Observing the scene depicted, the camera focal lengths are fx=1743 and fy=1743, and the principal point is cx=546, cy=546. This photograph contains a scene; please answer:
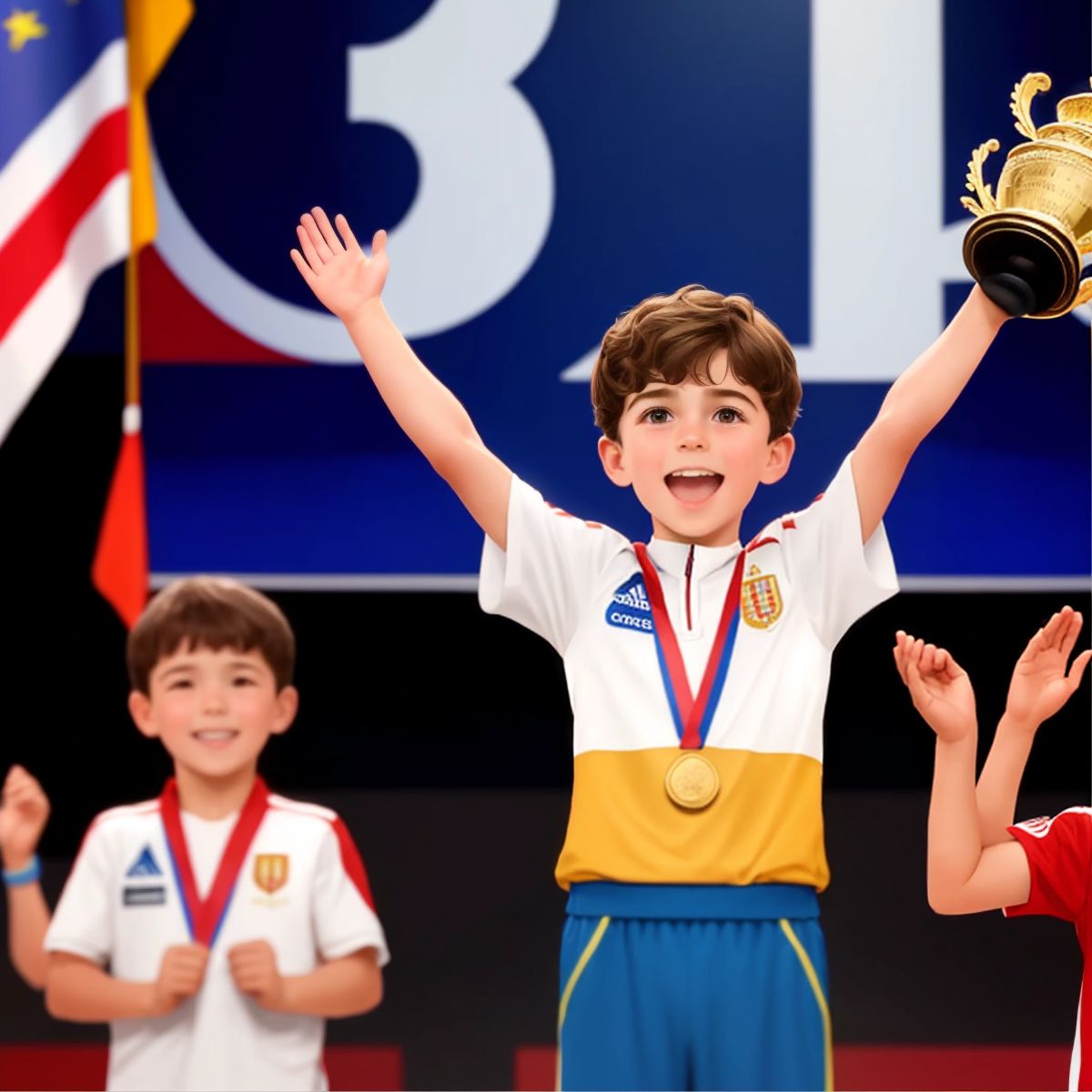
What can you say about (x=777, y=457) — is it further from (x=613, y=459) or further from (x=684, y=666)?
(x=684, y=666)

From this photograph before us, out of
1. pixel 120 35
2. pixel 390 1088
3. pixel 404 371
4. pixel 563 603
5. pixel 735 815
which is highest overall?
pixel 120 35

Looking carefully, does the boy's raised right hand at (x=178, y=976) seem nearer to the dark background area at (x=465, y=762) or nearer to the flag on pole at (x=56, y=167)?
the dark background area at (x=465, y=762)

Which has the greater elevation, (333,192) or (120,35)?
(120,35)

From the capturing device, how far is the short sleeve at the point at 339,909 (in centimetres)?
256

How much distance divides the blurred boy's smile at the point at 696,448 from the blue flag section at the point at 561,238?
3.77 ft

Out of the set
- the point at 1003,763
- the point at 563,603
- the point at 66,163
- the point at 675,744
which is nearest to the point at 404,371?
the point at 563,603

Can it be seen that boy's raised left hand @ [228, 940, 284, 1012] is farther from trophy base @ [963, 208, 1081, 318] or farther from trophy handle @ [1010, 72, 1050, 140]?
trophy handle @ [1010, 72, 1050, 140]

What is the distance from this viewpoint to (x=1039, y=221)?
7.59 feet

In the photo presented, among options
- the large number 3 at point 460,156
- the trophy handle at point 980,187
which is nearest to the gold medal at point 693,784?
the trophy handle at point 980,187

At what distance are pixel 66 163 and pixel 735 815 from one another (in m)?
2.25

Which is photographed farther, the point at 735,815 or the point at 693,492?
the point at 693,492

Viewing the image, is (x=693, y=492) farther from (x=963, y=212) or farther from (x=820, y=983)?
(x=963, y=212)

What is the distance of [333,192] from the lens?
3691 millimetres

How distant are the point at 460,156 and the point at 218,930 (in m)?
1.84
